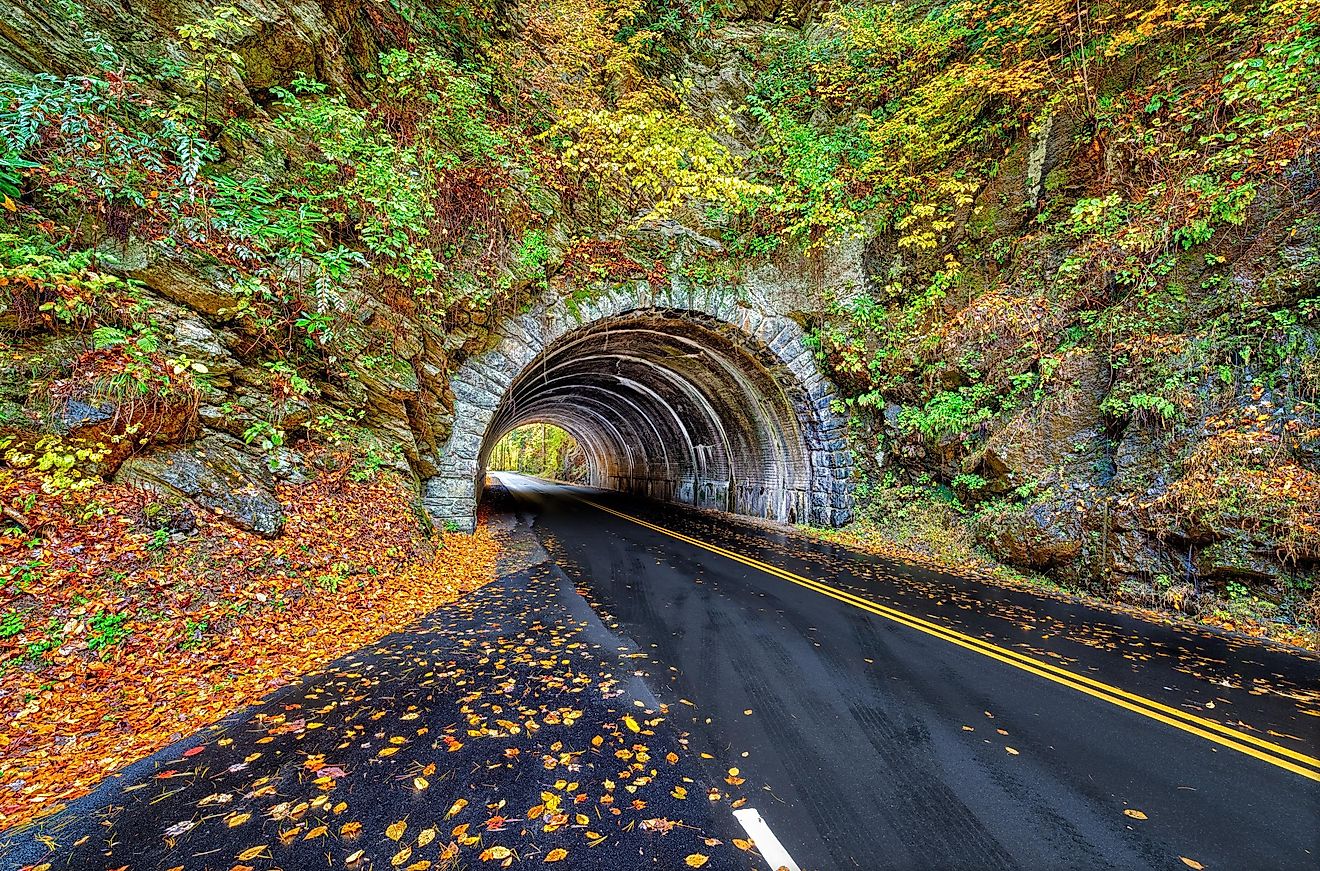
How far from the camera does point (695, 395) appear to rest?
1767cm

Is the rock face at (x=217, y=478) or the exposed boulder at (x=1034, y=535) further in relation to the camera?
the exposed boulder at (x=1034, y=535)

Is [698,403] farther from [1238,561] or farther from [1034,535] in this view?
[1238,561]

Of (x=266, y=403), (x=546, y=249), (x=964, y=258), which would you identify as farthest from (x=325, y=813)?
(x=964, y=258)

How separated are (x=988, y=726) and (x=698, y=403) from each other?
14.8m

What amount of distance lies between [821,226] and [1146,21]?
6.43m

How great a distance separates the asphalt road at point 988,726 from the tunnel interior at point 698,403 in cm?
741

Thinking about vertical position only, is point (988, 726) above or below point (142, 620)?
above

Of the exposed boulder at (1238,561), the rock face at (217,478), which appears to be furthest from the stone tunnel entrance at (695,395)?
the exposed boulder at (1238,561)

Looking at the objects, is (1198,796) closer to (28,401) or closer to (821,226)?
(28,401)

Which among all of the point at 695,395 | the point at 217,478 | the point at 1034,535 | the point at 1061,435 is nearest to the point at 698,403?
the point at 695,395

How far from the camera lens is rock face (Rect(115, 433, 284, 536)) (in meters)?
5.09

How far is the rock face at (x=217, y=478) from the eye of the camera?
5086 mm

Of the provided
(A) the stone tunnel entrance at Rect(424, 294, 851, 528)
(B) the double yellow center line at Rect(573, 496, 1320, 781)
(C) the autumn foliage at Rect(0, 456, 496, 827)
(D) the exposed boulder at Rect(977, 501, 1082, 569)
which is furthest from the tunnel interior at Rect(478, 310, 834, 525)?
(B) the double yellow center line at Rect(573, 496, 1320, 781)

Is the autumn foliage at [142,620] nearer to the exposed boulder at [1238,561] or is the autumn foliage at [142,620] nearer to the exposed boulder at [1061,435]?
the exposed boulder at [1061,435]
